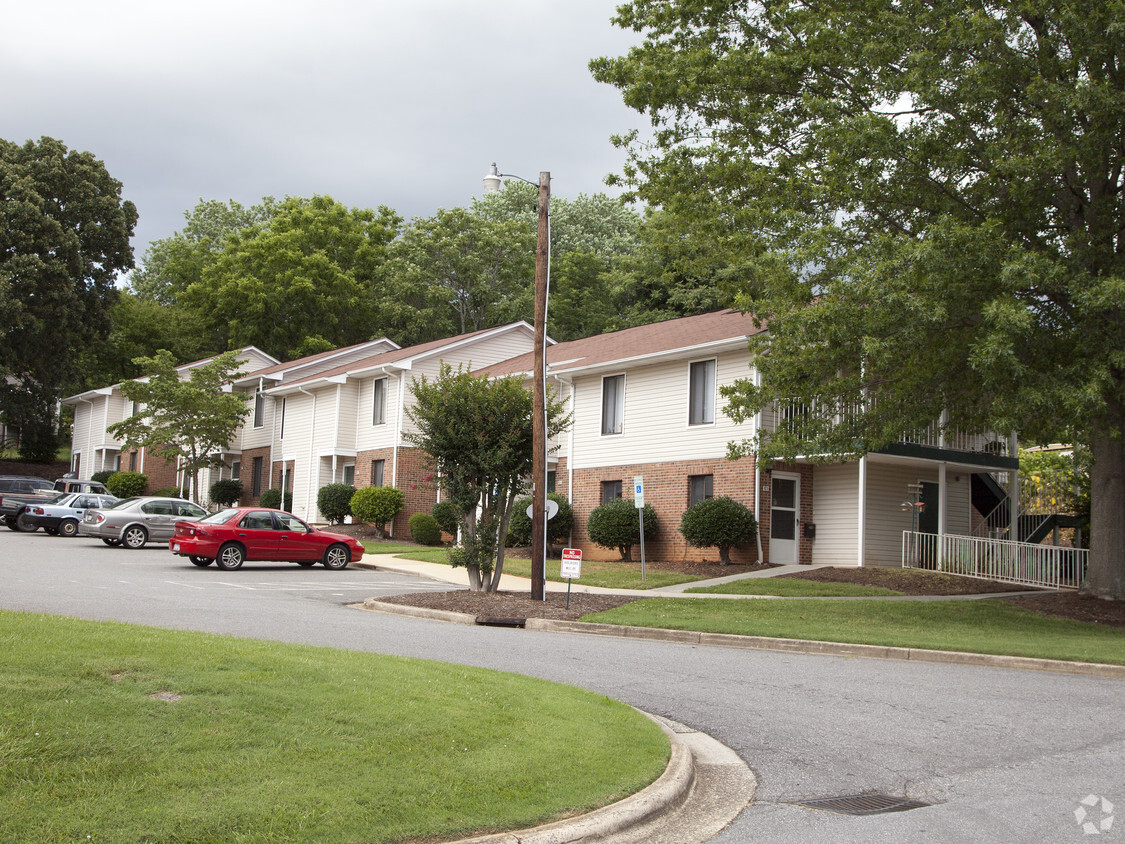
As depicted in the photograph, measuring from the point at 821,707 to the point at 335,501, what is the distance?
96.7 ft

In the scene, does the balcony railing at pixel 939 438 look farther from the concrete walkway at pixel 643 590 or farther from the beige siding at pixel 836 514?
the concrete walkway at pixel 643 590

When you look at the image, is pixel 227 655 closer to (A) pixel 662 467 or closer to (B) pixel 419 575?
(B) pixel 419 575

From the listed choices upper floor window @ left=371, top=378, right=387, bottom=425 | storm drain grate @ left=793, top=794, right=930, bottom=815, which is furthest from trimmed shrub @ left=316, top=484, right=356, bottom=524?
storm drain grate @ left=793, top=794, right=930, bottom=815

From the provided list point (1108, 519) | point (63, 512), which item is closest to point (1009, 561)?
point (1108, 519)

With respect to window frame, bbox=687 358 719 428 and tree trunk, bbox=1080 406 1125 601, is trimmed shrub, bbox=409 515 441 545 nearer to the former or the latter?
window frame, bbox=687 358 719 428

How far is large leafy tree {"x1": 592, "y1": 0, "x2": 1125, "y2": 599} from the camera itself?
1612cm

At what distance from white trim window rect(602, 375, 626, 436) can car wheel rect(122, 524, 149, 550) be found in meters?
13.6

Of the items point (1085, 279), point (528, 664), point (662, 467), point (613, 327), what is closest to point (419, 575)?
point (662, 467)

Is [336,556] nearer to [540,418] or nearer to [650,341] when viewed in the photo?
[540,418]

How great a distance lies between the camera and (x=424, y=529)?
3372 cm

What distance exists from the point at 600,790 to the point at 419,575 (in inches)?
738

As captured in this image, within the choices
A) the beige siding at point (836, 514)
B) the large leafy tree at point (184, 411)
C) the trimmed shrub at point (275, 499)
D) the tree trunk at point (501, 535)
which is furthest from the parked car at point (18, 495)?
the beige siding at point (836, 514)

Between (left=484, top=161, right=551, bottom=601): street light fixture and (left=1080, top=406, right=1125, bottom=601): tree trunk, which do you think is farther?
(left=1080, top=406, right=1125, bottom=601): tree trunk

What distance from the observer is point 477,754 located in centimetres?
644
